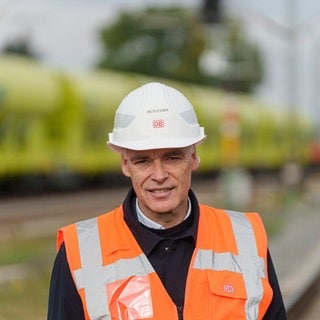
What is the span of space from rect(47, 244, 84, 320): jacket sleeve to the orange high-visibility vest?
A: 2cm

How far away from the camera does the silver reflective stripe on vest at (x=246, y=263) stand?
371 cm

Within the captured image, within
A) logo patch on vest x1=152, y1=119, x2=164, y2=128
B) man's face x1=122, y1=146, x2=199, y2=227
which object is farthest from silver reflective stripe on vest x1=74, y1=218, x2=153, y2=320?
logo patch on vest x1=152, y1=119, x2=164, y2=128

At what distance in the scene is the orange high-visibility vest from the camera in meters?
3.63

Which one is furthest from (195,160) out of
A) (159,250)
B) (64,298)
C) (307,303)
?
(307,303)

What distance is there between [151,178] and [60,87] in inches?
1406

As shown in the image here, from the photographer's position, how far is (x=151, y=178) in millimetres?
3766

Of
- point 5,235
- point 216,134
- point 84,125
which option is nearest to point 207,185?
point 216,134

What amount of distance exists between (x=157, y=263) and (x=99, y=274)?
18cm

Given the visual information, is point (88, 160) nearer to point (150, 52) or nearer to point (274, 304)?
point (274, 304)

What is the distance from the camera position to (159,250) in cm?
372

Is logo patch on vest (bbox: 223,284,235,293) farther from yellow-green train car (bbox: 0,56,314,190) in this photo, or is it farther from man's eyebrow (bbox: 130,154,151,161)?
yellow-green train car (bbox: 0,56,314,190)

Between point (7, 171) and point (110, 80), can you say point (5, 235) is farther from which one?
point (110, 80)

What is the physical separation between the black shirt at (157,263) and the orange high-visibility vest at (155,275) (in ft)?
0.08

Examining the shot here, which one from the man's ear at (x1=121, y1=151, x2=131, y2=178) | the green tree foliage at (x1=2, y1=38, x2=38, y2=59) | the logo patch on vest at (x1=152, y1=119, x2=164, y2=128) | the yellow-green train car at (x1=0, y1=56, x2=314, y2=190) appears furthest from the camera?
the green tree foliage at (x1=2, y1=38, x2=38, y2=59)
